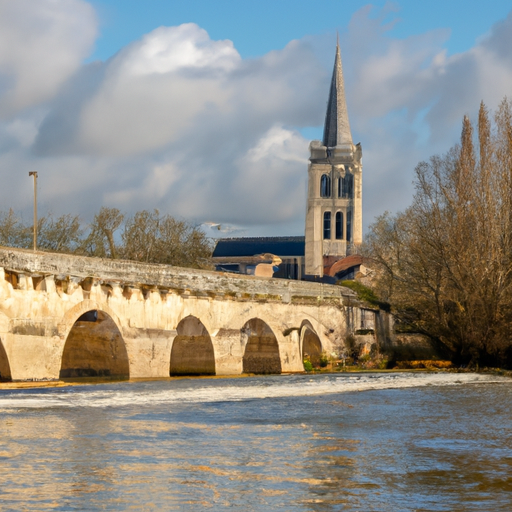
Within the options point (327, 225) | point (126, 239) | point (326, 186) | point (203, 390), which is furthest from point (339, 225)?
point (203, 390)

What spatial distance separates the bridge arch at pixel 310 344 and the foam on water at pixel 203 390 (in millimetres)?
7800

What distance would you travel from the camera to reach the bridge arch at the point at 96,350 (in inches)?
1049

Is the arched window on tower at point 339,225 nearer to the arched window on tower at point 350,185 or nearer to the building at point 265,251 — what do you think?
the arched window on tower at point 350,185

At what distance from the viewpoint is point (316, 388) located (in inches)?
886

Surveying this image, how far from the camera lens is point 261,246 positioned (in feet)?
378

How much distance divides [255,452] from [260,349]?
75.8 feet

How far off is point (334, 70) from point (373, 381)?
8401cm

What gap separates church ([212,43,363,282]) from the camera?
108938 millimetres

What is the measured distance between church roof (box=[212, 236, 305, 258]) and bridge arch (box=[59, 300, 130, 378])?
8302 cm

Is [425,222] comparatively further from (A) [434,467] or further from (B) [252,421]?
(A) [434,467]

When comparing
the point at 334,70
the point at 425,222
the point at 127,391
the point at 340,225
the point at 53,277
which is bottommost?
the point at 127,391

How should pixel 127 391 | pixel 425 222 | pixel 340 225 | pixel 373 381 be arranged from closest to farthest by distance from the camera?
pixel 127 391 < pixel 373 381 < pixel 425 222 < pixel 340 225

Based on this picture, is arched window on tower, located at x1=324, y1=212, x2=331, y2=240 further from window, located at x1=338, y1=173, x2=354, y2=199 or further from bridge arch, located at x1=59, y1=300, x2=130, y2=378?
bridge arch, located at x1=59, y1=300, x2=130, y2=378

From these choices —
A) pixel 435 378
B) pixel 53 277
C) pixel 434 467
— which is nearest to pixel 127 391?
pixel 53 277
